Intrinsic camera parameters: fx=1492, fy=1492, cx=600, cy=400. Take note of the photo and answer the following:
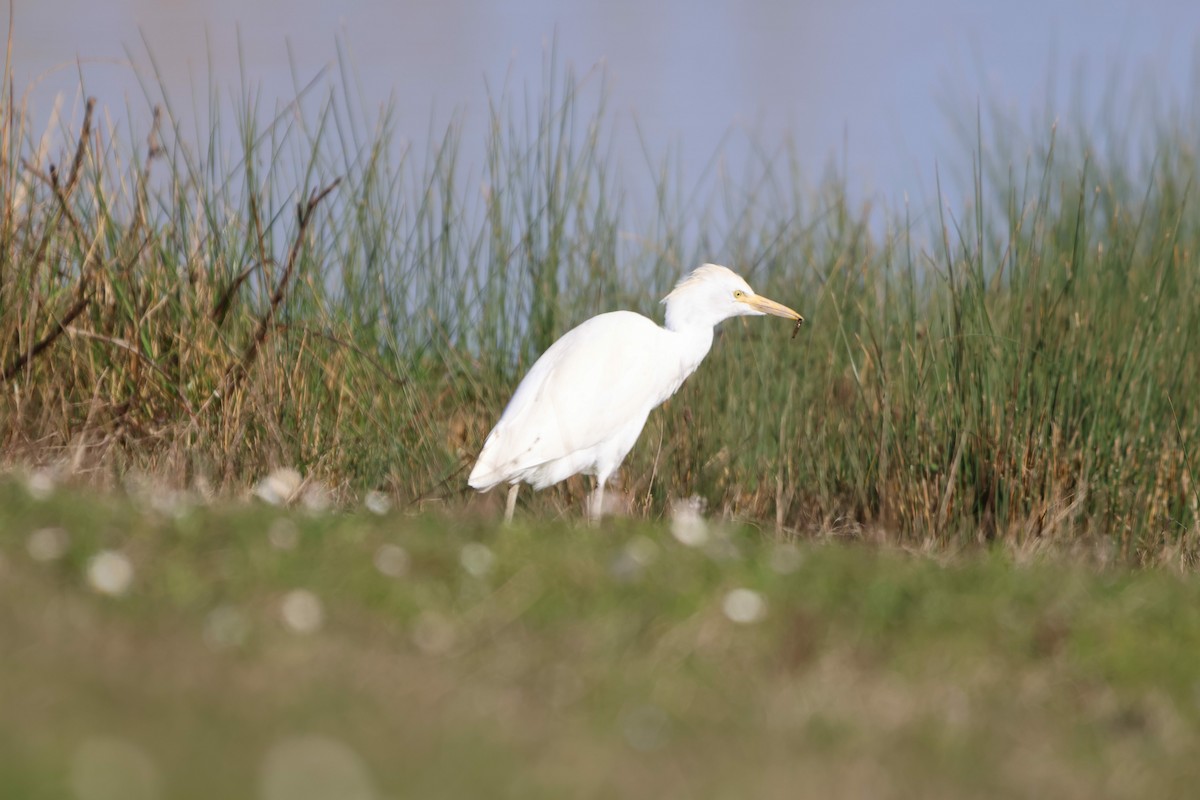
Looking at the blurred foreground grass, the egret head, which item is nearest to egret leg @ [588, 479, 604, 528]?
the egret head

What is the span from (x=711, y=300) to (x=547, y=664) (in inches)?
130

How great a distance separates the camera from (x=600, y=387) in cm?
620

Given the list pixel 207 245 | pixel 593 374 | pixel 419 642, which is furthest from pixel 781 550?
pixel 207 245

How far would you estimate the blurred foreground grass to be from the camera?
2.75 meters

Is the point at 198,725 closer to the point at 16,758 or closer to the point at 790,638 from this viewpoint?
the point at 16,758

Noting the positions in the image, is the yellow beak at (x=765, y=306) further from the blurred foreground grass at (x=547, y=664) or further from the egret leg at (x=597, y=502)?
the blurred foreground grass at (x=547, y=664)

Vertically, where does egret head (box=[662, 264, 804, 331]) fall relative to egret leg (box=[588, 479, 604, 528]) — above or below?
above

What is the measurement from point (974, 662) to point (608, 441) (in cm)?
270

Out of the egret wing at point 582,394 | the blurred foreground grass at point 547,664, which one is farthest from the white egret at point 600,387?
the blurred foreground grass at point 547,664

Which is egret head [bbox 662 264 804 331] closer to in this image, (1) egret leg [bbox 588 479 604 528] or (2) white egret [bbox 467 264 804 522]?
(2) white egret [bbox 467 264 804 522]

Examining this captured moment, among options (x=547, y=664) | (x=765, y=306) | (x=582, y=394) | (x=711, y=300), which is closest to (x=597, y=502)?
(x=582, y=394)

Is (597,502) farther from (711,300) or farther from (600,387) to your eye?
(711,300)

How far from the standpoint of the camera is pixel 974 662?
3.86 m

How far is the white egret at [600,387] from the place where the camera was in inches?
240
